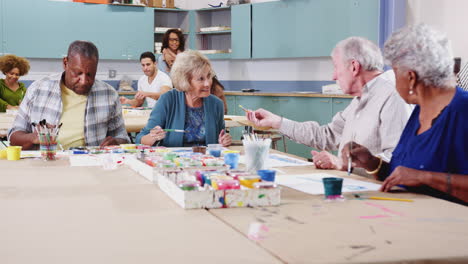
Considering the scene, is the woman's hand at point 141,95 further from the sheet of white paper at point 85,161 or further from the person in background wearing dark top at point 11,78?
the sheet of white paper at point 85,161

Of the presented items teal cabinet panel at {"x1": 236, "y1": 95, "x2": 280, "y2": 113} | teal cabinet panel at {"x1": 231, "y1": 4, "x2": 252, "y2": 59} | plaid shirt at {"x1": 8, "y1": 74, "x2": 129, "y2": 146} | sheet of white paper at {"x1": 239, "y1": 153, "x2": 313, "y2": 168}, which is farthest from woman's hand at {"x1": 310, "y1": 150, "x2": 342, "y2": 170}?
teal cabinet panel at {"x1": 231, "y1": 4, "x2": 252, "y2": 59}

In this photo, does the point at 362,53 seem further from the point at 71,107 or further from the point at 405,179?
the point at 71,107

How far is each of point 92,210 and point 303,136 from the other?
5.90ft

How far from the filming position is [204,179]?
6.11ft

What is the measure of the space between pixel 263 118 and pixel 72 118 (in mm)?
1100

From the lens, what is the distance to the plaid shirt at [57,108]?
11.2ft

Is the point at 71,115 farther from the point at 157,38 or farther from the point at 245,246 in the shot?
the point at 157,38

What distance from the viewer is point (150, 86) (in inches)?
255

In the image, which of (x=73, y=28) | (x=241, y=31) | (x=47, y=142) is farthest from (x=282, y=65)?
(x=47, y=142)

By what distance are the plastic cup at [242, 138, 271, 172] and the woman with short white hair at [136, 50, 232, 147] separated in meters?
1.24

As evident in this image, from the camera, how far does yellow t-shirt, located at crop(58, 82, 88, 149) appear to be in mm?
3441

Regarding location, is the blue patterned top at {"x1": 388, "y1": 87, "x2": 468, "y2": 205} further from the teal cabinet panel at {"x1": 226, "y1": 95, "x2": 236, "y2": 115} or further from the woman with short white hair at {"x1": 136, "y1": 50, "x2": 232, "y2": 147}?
the teal cabinet panel at {"x1": 226, "y1": 95, "x2": 236, "y2": 115}

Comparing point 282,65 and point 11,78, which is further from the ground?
point 282,65

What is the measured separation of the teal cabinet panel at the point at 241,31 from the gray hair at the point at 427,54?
23.2ft
